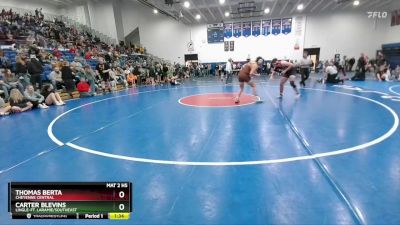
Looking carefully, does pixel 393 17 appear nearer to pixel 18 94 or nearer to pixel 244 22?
pixel 244 22

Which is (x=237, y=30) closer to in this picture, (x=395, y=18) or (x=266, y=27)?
(x=266, y=27)

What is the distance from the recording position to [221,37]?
2716cm

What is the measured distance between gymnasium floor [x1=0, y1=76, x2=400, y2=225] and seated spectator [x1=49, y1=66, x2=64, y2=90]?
4516 mm

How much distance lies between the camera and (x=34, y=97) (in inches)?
370

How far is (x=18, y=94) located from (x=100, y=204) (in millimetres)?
9446

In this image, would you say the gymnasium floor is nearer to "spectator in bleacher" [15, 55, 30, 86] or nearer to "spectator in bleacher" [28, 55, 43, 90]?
"spectator in bleacher" [15, 55, 30, 86]

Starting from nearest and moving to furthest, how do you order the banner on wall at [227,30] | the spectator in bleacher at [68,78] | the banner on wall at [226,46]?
the spectator in bleacher at [68,78] < the banner on wall at [227,30] < the banner on wall at [226,46]

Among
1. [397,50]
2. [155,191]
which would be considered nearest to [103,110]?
[155,191]

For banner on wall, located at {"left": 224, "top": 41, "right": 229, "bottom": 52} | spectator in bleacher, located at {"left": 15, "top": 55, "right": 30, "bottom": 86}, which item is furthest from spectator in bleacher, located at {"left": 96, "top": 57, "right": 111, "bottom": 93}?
A: banner on wall, located at {"left": 224, "top": 41, "right": 229, "bottom": 52}

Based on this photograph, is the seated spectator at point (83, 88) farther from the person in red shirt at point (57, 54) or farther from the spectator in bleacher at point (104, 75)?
the person in red shirt at point (57, 54)

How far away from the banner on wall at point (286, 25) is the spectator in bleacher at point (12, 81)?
75.9 feet

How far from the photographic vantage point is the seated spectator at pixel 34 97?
923cm

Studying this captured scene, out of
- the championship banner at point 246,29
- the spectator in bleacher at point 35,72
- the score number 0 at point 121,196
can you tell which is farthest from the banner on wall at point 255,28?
the score number 0 at point 121,196
